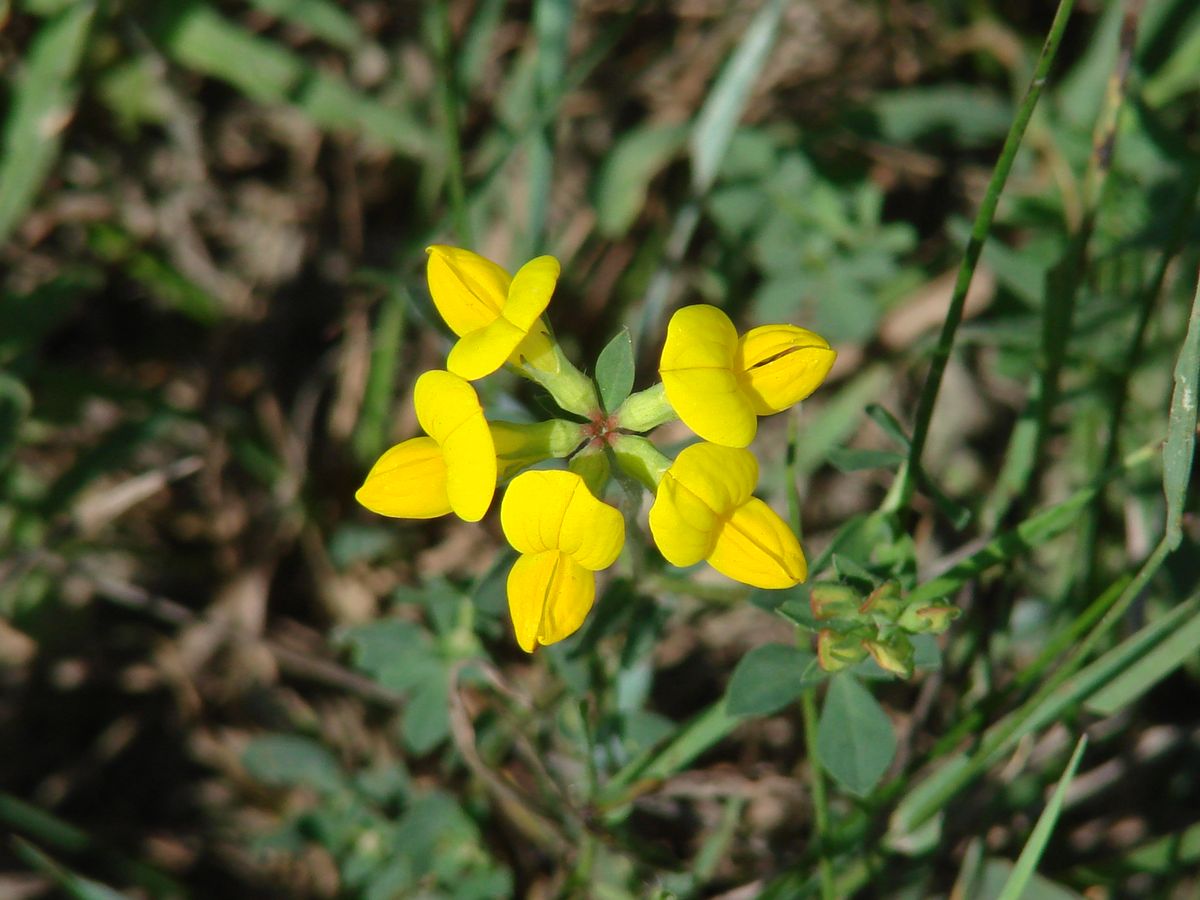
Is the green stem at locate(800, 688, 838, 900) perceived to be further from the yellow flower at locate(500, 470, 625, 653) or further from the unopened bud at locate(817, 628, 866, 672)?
the yellow flower at locate(500, 470, 625, 653)

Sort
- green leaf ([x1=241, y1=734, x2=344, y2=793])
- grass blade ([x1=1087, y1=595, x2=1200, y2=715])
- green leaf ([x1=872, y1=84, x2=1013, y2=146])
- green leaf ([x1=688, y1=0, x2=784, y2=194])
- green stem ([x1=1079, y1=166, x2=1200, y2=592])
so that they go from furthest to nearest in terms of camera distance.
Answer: green leaf ([x1=872, y1=84, x2=1013, y2=146])
green leaf ([x1=688, y1=0, x2=784, y2=194])
green leaf ([x1=241, y1=734, x2=344, y2=793])
green stem ([x1=1079, y1=166, x2=1200, y2=592])
grass blade ([x1=1087, y1=595, x2=1200, y2=715])

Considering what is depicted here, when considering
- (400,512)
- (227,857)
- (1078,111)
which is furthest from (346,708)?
(1078,111)

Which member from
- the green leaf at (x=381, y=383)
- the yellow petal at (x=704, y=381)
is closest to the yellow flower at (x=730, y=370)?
the yellow petal at (x=704, y=381)

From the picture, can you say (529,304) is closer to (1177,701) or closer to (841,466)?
(841,466)

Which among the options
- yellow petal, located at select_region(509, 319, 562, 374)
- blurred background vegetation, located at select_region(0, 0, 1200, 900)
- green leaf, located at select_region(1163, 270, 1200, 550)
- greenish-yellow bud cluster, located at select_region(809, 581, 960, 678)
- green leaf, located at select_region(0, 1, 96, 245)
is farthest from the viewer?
green leaf, located at select_region(0, 1, 96, 245)

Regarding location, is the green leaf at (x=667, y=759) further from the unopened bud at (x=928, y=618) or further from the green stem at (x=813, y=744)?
the unopened bud at (x=928, y=618)

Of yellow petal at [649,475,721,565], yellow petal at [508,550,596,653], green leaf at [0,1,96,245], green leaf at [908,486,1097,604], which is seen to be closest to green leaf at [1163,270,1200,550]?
green leaf at [908,486,1097,604]
